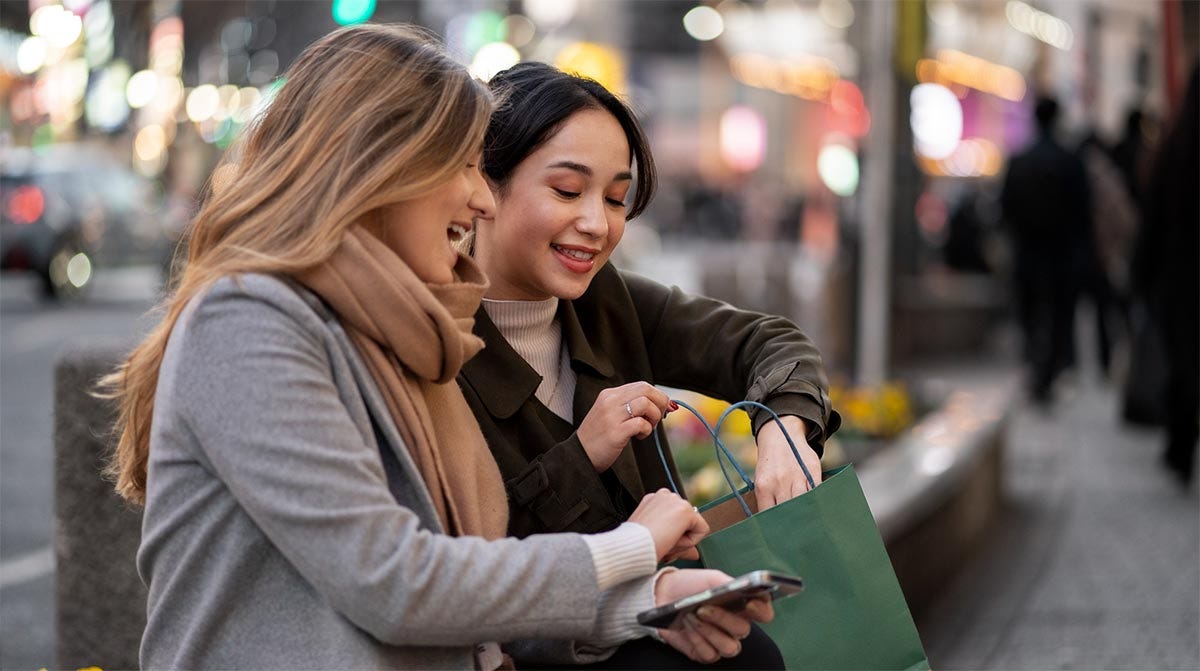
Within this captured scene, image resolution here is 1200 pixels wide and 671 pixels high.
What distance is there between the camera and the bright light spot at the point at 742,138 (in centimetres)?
5634

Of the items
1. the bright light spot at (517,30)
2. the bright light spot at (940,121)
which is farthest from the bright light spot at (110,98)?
the bright light spot at (940,121)

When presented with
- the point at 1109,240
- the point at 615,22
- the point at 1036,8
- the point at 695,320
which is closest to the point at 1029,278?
the point at 1109,240

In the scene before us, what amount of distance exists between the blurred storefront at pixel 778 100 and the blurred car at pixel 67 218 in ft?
4.42

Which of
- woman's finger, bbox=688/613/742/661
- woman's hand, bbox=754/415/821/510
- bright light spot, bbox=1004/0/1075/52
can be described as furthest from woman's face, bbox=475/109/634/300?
bright light spot, bbox=1004/0/1075/52

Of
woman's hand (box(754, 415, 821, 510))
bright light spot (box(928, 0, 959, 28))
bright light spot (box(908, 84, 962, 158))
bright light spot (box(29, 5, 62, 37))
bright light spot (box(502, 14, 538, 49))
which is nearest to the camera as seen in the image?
woman's hand (box(754, 415, 821, 510))

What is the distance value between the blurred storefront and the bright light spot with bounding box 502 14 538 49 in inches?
3.3

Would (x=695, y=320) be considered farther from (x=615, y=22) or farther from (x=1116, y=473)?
(x=615, y=22)

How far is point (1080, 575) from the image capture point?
6.19 m

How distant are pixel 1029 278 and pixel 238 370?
10.5 metres

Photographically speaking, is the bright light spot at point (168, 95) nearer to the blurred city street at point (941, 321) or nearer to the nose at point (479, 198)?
the blurred city street at point (941, 321)

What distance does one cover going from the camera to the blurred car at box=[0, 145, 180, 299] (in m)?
19.0

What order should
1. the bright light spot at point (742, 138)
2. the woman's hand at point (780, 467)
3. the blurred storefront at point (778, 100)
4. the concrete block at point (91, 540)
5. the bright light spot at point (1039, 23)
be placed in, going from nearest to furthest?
the woman's hand at point (780, 467) → the concrete block at point (91, 540) → the blurred storefront at point (778, 100) → the bright light spot at point (1039, 23) → the bright light spot at point (742, 138)

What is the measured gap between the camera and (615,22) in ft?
159

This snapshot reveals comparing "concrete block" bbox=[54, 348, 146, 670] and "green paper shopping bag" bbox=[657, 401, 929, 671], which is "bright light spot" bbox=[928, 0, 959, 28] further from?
"green paper shopping bag" bbox=[657, 401, 929, 671]
